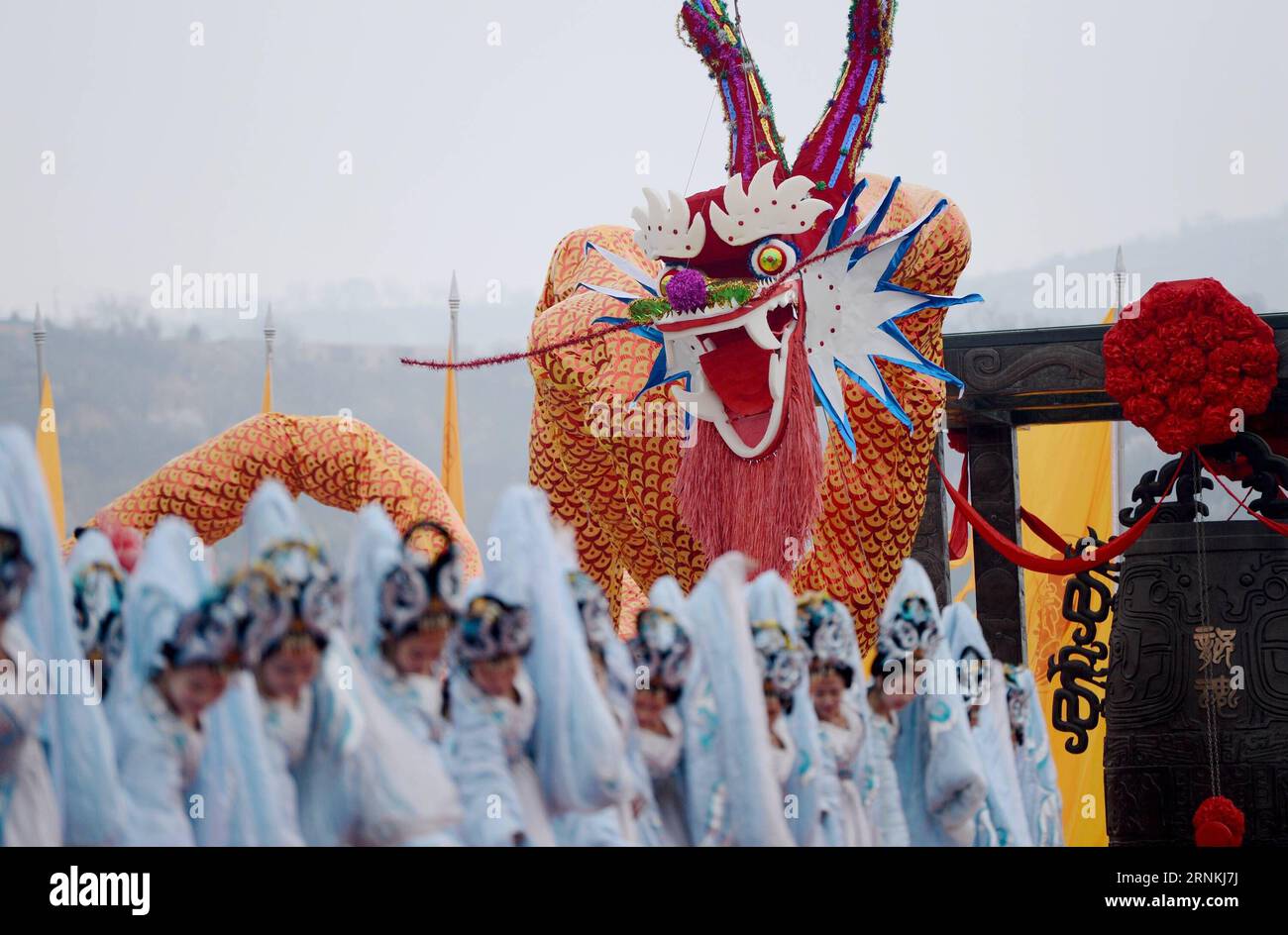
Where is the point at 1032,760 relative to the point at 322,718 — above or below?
below

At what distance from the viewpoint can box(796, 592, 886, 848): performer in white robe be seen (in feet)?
10.3

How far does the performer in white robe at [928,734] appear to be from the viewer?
3.32 metres

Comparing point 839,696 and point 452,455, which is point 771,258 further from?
point 452,455

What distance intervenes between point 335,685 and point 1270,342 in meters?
3.72

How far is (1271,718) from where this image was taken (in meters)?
4.99

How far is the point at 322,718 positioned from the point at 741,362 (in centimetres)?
204

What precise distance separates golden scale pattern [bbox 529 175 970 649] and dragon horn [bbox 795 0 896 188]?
403mm

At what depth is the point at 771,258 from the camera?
4059mm

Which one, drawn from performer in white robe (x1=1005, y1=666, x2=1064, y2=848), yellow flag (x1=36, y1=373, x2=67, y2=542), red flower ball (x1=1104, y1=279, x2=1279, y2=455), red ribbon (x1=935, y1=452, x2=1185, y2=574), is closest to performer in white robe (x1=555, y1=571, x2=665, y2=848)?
performer in white robe (x1=1005, y1=666, x2=1064, y2=848)

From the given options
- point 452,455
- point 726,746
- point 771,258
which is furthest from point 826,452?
point 452,455

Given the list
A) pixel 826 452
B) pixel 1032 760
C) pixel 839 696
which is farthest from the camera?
pixel 826 452
